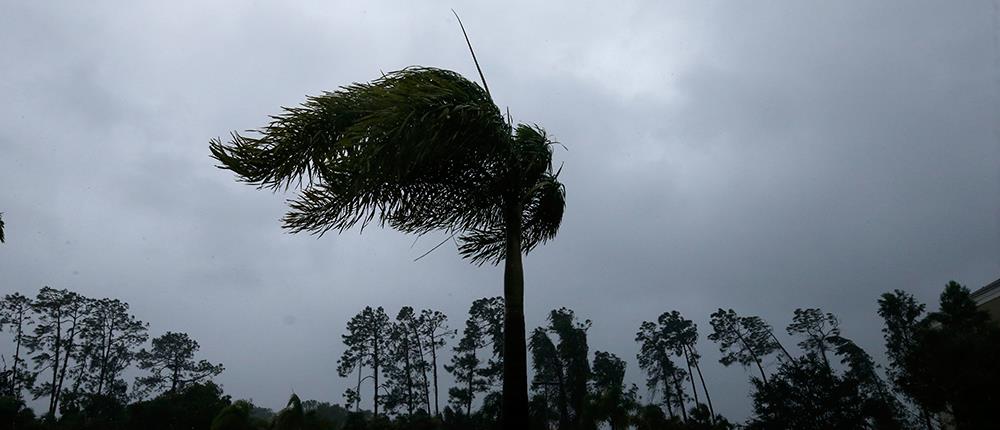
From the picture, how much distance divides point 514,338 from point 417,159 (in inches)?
60.9

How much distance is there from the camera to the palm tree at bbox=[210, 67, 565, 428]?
374 cm

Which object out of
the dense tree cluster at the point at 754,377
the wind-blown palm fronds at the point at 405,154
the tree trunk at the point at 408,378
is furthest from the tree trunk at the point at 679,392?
the wind-blown palm fronds at the point at 405,154

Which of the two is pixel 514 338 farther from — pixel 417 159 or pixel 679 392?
pixel 679 392

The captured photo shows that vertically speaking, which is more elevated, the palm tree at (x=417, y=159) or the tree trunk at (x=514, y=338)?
the palm tree at (x=417, y=159)

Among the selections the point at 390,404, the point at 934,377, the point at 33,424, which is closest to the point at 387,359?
the point at 390,404

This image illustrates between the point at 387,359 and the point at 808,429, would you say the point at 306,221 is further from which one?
the point at 387,359

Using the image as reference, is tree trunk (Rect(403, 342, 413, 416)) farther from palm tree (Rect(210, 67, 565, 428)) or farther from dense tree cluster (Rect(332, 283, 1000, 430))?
palm tree (Rect(210, 67, 565, 428))

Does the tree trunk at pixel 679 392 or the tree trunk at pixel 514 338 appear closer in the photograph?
the tree trunk at pixel 514 338

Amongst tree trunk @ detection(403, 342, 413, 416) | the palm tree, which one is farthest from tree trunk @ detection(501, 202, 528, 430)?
tree trunk @ detection(403, 342, 413, 416)

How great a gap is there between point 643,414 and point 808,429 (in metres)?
8.94

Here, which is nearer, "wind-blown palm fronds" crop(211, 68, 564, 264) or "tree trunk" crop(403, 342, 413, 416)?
"wind-blown palm fronds" crop(211, 68, 564, 264)

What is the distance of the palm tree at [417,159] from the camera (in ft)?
12.3

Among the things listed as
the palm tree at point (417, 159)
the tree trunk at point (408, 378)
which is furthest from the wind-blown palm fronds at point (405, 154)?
the tree trunk at point (408, 378)

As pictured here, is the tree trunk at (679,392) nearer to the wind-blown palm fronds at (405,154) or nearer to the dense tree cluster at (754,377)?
the dense tree cluster at (754,377)
